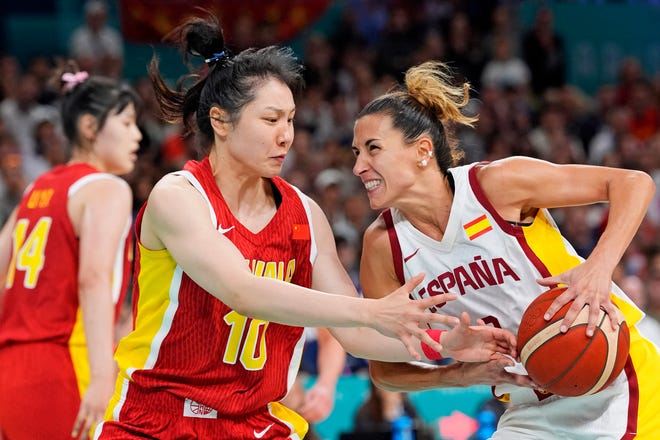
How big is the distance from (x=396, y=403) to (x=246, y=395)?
3713 millimetres

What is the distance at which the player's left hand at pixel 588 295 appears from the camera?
342 cm

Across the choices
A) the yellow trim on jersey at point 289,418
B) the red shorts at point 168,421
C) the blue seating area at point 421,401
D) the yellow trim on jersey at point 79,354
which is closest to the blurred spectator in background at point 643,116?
the blue seating area at point 421,401

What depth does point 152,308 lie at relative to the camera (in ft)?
11.5

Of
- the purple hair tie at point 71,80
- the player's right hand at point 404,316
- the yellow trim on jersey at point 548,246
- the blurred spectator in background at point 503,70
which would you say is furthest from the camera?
the blurred spectator in background at point 503,70

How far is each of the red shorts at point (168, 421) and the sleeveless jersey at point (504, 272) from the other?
2.97 feet

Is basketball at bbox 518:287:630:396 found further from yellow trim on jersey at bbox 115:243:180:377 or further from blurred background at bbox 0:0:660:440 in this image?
blurred background at bbox 0:0:660:440

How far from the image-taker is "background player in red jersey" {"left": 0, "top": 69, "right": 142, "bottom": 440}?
435 centimetres

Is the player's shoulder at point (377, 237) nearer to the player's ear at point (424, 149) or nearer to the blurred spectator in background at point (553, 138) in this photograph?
the player's ear at point (424, 149)

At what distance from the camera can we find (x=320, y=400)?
4.23m

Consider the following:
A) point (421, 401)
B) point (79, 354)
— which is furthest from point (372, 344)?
point (421, 401)

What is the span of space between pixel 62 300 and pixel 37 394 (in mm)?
413

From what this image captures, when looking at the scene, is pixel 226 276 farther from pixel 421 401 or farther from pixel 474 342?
pixel 421 401

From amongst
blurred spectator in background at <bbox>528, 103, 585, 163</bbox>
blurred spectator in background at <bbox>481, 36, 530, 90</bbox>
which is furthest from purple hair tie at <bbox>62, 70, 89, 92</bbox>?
blurred spectator in background at <bbox>481, 36, 530, 90</bbox>

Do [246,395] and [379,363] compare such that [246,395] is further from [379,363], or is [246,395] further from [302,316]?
[379,363]
